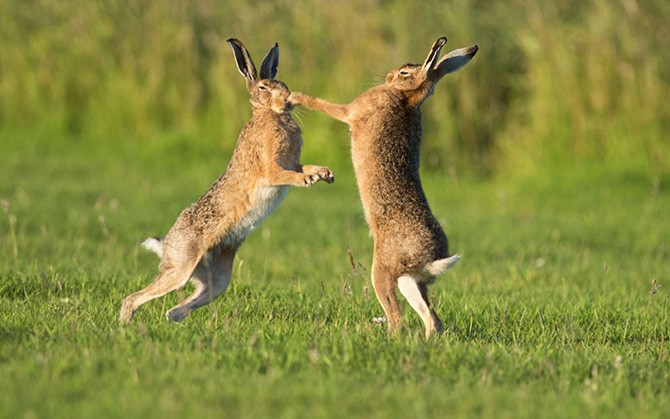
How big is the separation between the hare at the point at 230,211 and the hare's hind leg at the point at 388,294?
0.65 m

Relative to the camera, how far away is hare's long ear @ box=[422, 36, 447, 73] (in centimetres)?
774

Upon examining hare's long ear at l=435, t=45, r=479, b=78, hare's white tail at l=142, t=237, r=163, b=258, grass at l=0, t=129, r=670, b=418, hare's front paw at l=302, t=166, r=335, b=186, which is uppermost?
hare's long ear at l=435, t=45, r=479, b=78

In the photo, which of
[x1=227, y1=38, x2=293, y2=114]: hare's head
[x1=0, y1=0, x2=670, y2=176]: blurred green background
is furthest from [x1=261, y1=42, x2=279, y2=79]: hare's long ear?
[x1=0, y1=0, x2=670, y2=176]: blurred green background

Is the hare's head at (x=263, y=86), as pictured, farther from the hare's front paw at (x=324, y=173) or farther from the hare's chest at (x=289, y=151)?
the hare's front paw at (x=324, y=173)

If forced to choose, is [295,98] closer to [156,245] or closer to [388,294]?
[156,245]

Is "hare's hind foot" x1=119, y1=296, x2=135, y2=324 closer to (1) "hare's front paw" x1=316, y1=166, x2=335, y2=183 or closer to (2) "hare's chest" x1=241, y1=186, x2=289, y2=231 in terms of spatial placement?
(2) "hare's chest" x1=241, y1=186, x2=289, y2=231

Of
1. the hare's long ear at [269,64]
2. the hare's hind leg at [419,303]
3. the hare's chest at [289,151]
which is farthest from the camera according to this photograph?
the hare's long ear at [269,64]

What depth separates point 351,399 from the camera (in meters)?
5.29

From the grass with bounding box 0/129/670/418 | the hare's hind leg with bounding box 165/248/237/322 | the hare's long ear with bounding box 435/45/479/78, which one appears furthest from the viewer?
the hare's long ear with bounding box 435/45/479/78

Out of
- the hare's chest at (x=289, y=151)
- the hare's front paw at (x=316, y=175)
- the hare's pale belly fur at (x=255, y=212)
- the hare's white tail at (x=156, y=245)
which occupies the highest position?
the hare's chest at (x=289, y=151)

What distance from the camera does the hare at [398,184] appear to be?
7.15 meters

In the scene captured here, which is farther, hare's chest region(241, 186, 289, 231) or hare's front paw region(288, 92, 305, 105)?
hare's front paw region(288, 92, 305, 105)

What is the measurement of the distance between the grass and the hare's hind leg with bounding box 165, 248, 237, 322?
0.11 metres

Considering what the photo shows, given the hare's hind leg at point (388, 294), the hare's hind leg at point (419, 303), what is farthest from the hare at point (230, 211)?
the hare's hind leg at point (419, 303)
